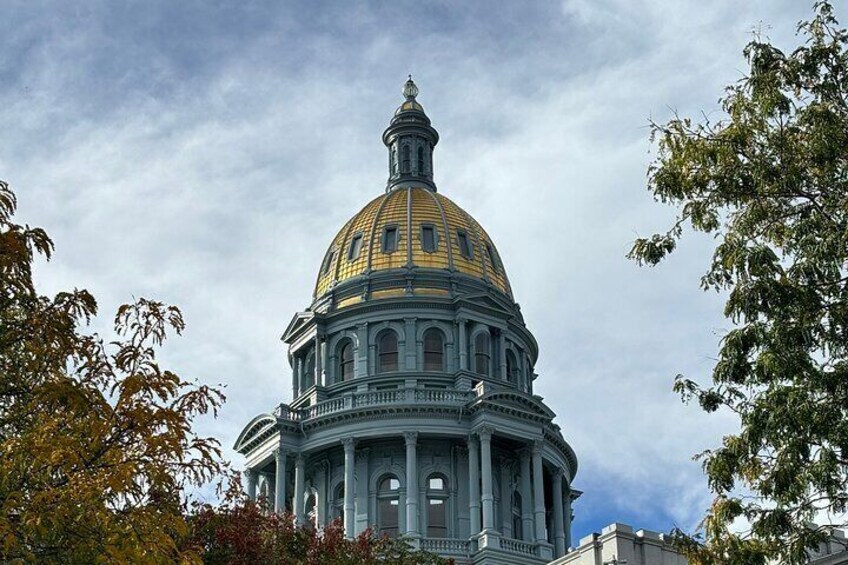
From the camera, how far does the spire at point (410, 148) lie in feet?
276

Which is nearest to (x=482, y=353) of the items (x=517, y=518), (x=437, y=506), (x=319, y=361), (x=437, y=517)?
(x=319, y=361)

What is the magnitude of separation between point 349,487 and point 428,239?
15607 mm

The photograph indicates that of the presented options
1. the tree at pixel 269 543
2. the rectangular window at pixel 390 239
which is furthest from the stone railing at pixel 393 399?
the tree at pixel 269 543

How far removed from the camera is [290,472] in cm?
7362

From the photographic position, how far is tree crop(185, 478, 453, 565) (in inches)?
1334

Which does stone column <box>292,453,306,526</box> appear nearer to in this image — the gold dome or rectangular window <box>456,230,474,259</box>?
the gold dome

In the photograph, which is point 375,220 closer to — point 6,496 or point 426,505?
point 426,505

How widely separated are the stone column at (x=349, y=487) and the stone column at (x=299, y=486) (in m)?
3.03

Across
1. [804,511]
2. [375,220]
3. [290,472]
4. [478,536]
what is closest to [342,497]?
[290,472]

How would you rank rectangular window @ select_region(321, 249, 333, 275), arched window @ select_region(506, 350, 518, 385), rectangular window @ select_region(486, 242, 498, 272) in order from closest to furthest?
arched window @ select_region(506, 350, 518, 385) < rectangular window @ select_region(321, 249, 333, 275) < rectangular window @ select_region(486, 242, 498, 272)

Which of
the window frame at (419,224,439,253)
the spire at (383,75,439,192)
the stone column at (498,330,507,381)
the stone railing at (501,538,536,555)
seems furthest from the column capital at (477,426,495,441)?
the spire at (383,75,439,192)

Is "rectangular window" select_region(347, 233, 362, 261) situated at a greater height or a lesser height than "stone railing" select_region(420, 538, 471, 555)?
greater

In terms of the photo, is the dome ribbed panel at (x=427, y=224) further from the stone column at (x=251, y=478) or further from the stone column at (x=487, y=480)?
the stone column at (x=251, y=478)

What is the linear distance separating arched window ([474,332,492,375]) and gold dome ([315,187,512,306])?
→ 353 cm
